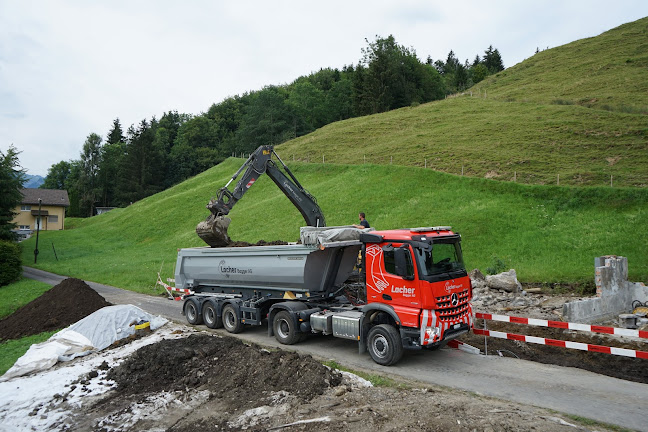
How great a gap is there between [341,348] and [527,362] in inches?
170

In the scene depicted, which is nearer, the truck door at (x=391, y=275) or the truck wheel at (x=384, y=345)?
the truck door at (x=391, y=275)

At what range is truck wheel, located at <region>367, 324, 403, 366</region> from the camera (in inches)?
362

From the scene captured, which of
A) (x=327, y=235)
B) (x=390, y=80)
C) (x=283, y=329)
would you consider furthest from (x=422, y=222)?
(x=390, y=80)

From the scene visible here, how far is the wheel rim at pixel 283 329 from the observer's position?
11.5 meters

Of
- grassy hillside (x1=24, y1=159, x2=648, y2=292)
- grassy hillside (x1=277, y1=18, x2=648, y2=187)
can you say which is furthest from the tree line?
grassy hillside (x1=24, y1=159, x2=648, y2=292)

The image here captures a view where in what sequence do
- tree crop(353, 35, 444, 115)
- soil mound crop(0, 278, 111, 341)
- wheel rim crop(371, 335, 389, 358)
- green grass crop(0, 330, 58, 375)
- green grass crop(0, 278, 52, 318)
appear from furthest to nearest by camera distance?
tree crop(353, 35, 444, 115) → green grass crop(0, 278, 52, 318) → soil mound crop(0, 278, 111, 341) → green grass crop(0, 330, 58, 375) → wheel rim crop(371, 335, 389, 358)

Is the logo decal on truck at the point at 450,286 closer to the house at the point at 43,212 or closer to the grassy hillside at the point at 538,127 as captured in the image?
the grassy hillside at the point at 538,127

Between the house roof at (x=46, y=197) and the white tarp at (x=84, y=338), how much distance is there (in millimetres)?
55847

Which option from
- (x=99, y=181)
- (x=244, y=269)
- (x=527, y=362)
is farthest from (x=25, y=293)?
(x=99, y=181)

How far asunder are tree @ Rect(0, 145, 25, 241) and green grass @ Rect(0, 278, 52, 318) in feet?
20.5

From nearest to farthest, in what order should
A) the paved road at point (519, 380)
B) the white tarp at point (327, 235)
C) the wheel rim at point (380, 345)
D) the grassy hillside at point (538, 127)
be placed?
1. the paved road at point (519, 380)
2. the wheel rim at point (380, 345)
3. the white tarp at point (327, 235)
4. the grassy hillside at point (538, 127)

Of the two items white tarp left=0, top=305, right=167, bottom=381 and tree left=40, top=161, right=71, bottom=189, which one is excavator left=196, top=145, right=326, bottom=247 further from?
tree left=40, top=161, right=71, bottom=189

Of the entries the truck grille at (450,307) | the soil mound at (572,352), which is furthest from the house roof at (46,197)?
the truck grille at (450,307)

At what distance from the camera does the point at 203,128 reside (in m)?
95.9
